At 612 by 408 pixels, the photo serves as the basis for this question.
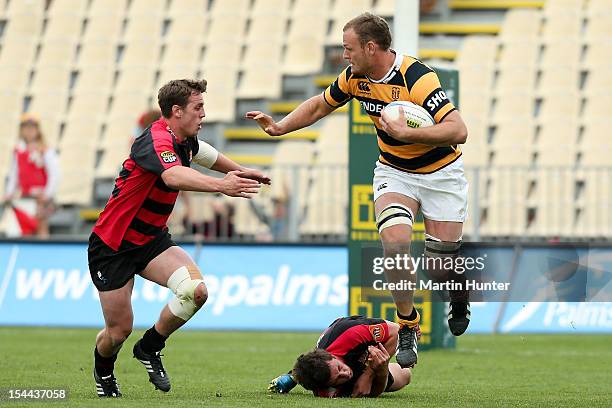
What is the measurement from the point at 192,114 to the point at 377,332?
6.23 feet

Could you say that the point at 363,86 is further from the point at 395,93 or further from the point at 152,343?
the point at 152,343

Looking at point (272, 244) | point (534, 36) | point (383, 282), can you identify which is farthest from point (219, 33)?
point (383, 282)

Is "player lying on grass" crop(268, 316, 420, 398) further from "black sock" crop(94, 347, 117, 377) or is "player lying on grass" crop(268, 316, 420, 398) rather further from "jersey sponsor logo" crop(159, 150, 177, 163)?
"jersey sponsor logo" crop(159, 150, 177, 163)

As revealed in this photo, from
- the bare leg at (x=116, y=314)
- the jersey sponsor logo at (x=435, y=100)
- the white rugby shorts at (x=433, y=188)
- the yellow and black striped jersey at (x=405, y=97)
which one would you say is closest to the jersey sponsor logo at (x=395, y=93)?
the yellow and black striped jersey at (x=405, y=97)

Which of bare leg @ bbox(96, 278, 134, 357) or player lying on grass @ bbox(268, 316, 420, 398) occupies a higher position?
bare leg @ bbox(96, 278, 134, 357)

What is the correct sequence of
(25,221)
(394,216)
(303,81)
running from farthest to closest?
(303,81) → (25,221) → (394,216)

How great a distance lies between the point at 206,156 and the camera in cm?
907

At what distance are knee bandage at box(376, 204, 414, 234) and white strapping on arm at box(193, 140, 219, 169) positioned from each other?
4.07 feet

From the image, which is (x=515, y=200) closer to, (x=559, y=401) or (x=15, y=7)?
(x=559, y=401)

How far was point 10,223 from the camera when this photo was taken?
17.8 metres

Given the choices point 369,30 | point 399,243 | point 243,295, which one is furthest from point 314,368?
point 243,295

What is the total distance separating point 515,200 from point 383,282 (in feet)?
21.4

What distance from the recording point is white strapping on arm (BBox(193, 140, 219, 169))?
9.05m

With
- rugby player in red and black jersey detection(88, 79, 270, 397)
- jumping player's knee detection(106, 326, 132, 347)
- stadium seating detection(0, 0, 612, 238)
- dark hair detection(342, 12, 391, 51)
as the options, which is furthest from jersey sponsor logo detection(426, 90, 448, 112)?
stadium seating detection(0, 0, 612, 238)
